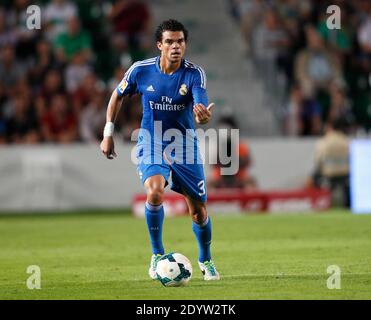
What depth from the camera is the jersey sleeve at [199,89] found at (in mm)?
10281

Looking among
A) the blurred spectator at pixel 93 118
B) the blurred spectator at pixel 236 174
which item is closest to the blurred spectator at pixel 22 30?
the blurred spectator at pixel 93 118

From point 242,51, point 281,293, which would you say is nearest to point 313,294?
point 281,293

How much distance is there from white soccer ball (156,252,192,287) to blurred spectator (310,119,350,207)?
427 inches

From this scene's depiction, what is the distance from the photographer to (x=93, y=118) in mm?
21562

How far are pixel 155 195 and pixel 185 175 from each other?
367 mm

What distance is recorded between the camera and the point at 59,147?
21.1m

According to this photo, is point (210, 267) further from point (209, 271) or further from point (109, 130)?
point (109, 130)

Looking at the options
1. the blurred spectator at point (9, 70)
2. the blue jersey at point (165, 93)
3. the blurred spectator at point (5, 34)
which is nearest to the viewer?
the blue jersey at point (165, 93)

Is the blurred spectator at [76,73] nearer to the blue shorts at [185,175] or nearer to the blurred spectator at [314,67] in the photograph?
the blurred spectator at [314,67]

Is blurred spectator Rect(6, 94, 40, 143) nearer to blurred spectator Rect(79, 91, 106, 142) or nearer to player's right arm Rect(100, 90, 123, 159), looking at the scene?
blurred spectator Rect(79, 91, 106, 142)

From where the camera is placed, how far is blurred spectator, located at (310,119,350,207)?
2067 centimetres

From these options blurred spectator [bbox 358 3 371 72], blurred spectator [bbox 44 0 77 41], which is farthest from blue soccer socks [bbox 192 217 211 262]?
blurred spectator [bbox 358 3 371 72]

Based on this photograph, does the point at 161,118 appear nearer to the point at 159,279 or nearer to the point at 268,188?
the point at 159,279

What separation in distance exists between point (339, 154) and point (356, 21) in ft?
17.2
